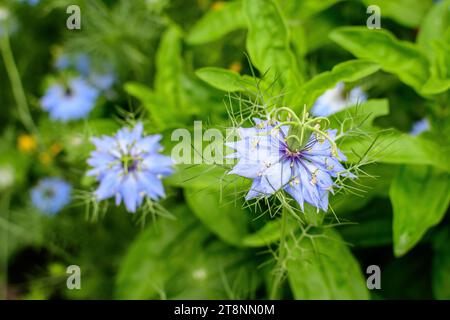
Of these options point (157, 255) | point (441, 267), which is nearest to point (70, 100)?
point (157, 255)

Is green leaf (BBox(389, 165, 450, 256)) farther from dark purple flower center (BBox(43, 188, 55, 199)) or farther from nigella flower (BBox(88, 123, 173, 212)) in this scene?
dark purple flower center (BBox(43, 188, 55, 199))

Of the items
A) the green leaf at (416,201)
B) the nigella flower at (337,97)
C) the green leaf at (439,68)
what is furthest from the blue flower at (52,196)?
the green leaf at (439,68)

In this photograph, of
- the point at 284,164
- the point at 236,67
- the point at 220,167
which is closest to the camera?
the point at 284,164

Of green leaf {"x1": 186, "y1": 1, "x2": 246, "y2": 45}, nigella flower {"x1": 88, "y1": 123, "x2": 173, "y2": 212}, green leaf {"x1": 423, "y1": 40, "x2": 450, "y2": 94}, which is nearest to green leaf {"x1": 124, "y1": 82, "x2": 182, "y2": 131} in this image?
nigella flower {"x1": 88, "y1": 123, "x2": 173, "y2": 212}

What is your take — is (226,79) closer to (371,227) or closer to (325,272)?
(325,272)
